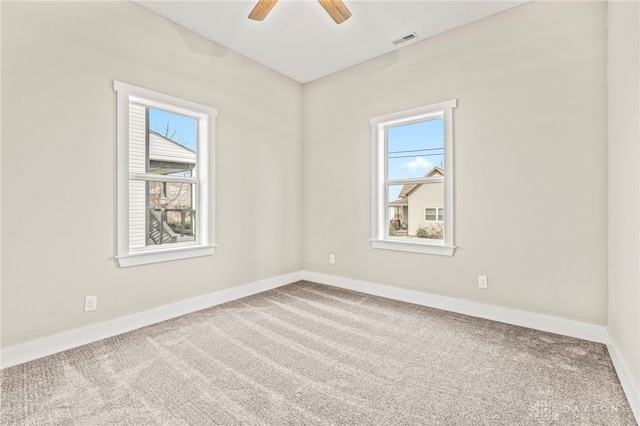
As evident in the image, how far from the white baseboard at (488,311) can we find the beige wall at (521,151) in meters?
0.06

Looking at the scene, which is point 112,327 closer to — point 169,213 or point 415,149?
point 169,213

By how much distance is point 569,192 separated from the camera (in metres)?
2.55

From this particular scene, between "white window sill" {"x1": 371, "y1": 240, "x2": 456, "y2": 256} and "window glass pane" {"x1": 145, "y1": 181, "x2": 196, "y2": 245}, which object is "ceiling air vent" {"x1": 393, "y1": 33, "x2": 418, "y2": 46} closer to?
"white window sill" {"x1": 371, "y1": 240, "x2": 456, "y2": 256}

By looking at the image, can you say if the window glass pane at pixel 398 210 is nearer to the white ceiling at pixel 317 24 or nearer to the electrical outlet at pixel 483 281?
the electrical outlet at pixel 483 281

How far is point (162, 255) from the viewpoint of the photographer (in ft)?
9.57

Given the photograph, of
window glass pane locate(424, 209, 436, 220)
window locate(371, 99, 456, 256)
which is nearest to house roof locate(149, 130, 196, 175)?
window locate(371, 99, 456, 256)

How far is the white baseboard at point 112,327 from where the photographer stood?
2115mm

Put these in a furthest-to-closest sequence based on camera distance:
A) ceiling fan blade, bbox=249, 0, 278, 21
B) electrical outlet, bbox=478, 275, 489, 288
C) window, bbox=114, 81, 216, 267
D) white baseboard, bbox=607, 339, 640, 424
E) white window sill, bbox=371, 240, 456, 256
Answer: white window sill, bbox=371, 240, 456, 256, electrical outlet, bbox=478, 275, 489, 288, window, bbox=114, 81, 216, 267, ceiling fan blade, bbox=249, 0, 278, 21, white baseboard, bbox=607, 339, 640, 424

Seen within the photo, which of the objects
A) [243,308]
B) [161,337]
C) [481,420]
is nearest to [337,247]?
[243,308]

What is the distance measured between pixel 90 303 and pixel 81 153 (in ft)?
4.03

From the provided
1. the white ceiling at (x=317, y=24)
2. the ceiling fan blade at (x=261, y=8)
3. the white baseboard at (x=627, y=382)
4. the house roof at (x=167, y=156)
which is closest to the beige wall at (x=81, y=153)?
the white ceiling at (x=317, y=24)

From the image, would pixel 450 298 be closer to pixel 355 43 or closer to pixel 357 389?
pixel 357 389

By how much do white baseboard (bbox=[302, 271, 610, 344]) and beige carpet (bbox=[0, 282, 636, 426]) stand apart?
0.39 ft

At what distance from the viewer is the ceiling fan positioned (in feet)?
7.65
